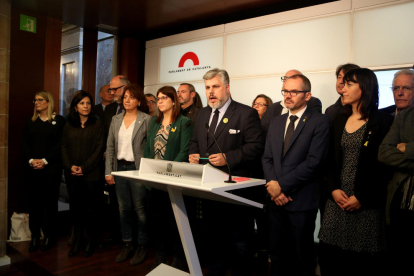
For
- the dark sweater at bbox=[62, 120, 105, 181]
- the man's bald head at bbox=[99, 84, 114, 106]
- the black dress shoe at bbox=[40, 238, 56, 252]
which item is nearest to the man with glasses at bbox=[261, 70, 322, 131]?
the dark sweater at bbox=[62, 120, 105, 181]

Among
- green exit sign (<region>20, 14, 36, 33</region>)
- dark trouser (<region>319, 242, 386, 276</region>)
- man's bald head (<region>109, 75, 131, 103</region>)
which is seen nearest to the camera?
dark trouser (<region>319, 242, 386, 276</region>)

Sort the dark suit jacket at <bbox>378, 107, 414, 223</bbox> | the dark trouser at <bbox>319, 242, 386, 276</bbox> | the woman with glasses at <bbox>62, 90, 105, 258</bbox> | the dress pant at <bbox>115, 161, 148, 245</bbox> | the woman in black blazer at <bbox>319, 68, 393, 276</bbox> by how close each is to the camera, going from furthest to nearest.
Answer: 1. the woman with glasses at <bbox>62, 90, 105, 258</bbox>
2. the dress pant at <bbox>115, 161, 148, 245</bbox>
3. the dark trouser at <bbox>319, 242, 386, 276</bbox>
4. the woman in black blazer at <bbox>319, 68, 393, 276</bbox>
5. the dark suit jacket at <bbox>378, 107, 414, 223</bbox>

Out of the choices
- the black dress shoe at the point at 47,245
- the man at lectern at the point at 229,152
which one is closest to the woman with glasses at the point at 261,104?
the man at lectern at the point at 229,152

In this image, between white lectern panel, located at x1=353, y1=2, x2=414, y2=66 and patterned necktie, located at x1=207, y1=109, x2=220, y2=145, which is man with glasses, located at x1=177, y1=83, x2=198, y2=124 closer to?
patterned necktie, located at x1=207, y1=109, x2=220, y2=145

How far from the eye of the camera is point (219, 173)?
199 centimetres

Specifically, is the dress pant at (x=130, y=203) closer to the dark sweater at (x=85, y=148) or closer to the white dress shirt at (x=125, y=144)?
the white dress shirt at (x=125, y=144)

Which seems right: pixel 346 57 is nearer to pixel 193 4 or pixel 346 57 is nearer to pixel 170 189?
pixel 193 4

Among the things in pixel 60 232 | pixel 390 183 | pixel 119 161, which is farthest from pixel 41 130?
pixel 390 183

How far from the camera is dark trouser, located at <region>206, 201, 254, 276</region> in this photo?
8.64 feet

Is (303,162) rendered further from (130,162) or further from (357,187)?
(130,162)

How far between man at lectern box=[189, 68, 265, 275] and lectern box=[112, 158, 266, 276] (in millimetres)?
443

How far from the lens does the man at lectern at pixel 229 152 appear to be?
2635mm

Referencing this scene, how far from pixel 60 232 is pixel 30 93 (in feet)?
6.61

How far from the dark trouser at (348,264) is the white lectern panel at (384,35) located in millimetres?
2288
